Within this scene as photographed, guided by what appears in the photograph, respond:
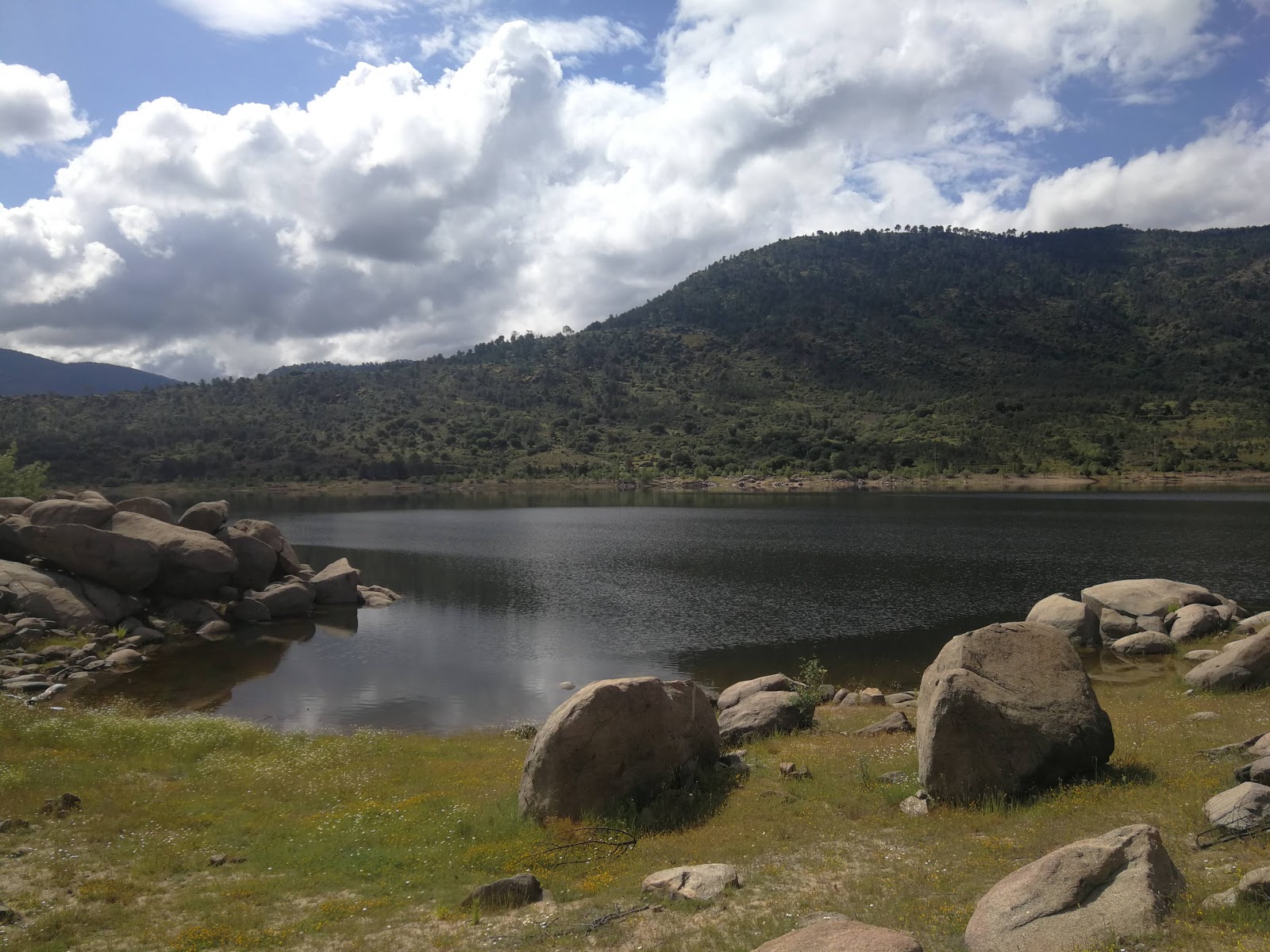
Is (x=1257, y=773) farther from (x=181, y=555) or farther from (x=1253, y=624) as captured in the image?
(x=181, y=555)

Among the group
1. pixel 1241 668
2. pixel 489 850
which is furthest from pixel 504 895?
pixel 1241 668

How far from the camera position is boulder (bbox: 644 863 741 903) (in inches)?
503

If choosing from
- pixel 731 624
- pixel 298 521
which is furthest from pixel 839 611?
pixel 298 521

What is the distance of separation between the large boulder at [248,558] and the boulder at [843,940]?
2257 inches

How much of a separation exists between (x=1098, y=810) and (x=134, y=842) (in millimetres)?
20023

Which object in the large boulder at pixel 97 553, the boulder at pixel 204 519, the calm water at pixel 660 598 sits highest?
the boulder at pixel 204 519

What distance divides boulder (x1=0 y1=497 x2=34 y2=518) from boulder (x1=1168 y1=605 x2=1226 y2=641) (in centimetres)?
6808

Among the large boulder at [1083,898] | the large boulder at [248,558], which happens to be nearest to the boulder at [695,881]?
the large boulder at [1083,898]

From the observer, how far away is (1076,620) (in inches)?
1630

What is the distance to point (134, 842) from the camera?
16.9 m

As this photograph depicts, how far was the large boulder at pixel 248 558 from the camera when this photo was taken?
58.3 m

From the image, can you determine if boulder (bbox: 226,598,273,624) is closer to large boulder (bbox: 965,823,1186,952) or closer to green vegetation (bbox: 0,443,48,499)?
green vegetation (bbox: 0,443,48,499)

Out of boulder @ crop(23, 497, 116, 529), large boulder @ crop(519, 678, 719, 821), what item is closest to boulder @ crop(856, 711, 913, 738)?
large boulder @ crop(519, 678, 719, 821)

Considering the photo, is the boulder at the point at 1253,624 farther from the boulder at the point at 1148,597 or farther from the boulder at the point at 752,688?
the boulder at the point at 752,688
